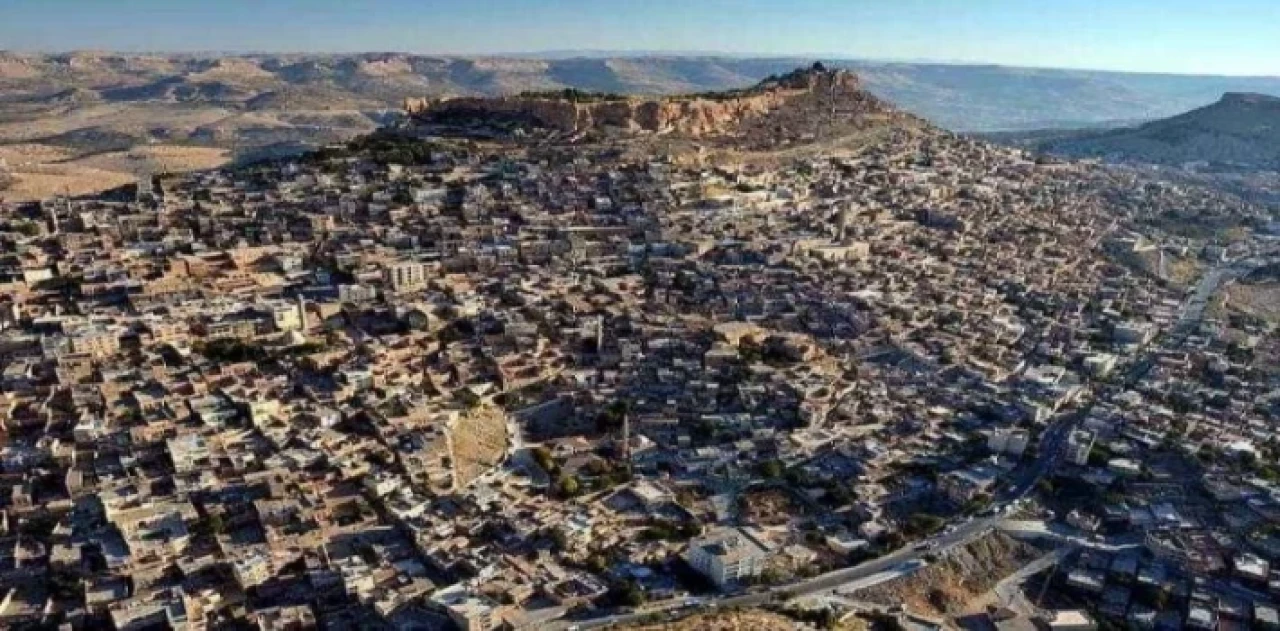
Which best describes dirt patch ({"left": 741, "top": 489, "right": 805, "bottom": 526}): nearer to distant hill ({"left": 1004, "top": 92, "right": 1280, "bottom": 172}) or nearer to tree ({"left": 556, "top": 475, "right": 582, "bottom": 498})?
tree ({"left": 556, "top": 475, "right": 582, "bottom": 498})

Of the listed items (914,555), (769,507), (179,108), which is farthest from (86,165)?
(914,555)

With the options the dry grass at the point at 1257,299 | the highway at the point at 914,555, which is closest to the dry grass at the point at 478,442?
the highway at the point at 914,555

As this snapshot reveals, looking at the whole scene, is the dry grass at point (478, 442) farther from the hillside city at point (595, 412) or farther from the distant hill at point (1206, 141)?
the distant hill at point (1206, 141)

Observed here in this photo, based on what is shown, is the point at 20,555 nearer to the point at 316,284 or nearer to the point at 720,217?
the point at 316,284

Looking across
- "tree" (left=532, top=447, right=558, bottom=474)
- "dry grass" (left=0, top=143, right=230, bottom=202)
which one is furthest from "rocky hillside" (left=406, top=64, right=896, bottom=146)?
"tree" (left=532, top=447, right=558, bottom=474)

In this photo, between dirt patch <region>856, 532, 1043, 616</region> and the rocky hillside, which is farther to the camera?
the rocky hillside

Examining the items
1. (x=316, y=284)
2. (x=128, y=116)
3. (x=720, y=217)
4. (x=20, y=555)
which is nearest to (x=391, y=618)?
(x=20, y=555)

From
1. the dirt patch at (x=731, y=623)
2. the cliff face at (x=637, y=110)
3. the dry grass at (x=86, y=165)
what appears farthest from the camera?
the dry grass at (x=86, y=165)
